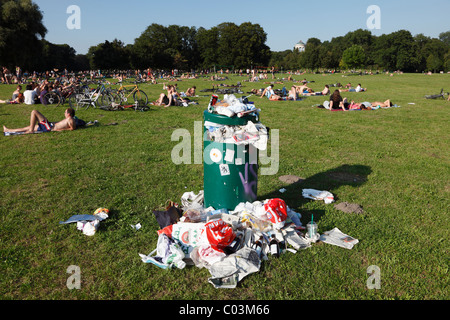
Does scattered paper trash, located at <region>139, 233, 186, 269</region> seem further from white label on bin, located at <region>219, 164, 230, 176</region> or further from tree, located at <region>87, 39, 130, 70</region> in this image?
tree, located at <region>87, 39, 130, 70</region>

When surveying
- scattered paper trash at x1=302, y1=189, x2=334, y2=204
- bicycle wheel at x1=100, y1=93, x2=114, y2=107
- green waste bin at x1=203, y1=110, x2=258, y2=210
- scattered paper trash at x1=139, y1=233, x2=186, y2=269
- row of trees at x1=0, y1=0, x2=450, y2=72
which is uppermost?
row of trees at x1=0, y1=0, x2=450, y2=72

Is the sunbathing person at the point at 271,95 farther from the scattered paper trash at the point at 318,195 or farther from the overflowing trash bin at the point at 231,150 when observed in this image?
the overflowing trash bin at the point at 231,150

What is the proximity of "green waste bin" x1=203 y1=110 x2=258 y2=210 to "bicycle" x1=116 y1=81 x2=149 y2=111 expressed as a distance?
11311mm

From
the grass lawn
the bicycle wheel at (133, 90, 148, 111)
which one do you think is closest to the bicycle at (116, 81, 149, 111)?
the bicycle wheel at (133, 90, 148, 111)

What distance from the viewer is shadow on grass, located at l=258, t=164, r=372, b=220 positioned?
214 inches

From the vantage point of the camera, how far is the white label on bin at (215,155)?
170 inches

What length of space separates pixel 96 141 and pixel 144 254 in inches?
250

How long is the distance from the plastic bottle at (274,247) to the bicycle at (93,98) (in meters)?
12.9

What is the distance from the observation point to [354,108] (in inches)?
607

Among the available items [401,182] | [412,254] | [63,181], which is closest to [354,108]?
[401,182]

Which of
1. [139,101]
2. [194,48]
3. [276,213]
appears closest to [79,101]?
[139,101]

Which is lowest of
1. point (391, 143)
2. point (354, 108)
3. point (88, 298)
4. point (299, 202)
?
point (88, 298)

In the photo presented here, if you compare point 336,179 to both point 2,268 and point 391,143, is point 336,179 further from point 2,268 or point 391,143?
point 2,268

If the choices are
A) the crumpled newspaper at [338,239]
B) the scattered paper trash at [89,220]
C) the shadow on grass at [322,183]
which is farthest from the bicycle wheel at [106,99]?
the crumpled newspaper at [338,239]
